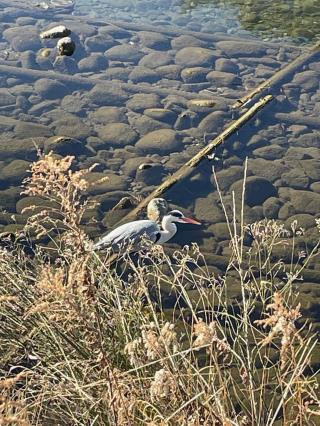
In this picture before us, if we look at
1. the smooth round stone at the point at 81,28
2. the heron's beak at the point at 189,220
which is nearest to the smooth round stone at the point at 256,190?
the heron's beak at the point at 189,220

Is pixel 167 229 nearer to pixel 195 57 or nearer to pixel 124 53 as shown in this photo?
pixel 195 57

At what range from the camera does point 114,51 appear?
992cm

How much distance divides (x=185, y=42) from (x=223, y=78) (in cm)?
143

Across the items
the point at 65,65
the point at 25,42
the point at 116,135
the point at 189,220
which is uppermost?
the point at 25,42

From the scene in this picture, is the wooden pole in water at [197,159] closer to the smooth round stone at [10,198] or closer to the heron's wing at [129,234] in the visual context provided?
the heron's wing at [129,234]

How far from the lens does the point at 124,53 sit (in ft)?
32.3

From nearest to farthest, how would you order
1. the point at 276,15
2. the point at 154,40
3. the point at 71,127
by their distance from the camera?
the point at 71,127, the point at 154,40, the point at 276,15

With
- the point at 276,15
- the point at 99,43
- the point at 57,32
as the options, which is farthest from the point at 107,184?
the point at 276,15

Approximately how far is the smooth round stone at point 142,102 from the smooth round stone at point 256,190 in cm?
204

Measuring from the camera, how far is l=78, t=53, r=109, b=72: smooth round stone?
946cm

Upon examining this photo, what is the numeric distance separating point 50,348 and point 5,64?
7049 millimetres

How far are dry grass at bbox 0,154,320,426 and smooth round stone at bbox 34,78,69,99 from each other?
17.4 ft

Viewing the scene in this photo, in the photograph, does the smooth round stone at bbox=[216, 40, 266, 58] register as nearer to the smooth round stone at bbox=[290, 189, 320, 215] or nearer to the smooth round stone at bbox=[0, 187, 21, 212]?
the smooth round stone at bbox=[290, 189, 320, 215]

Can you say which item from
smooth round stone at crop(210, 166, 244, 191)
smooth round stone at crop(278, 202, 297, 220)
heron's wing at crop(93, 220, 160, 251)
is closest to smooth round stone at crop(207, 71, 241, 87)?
smooth round stone at crop(210, 166, 244, 191)
